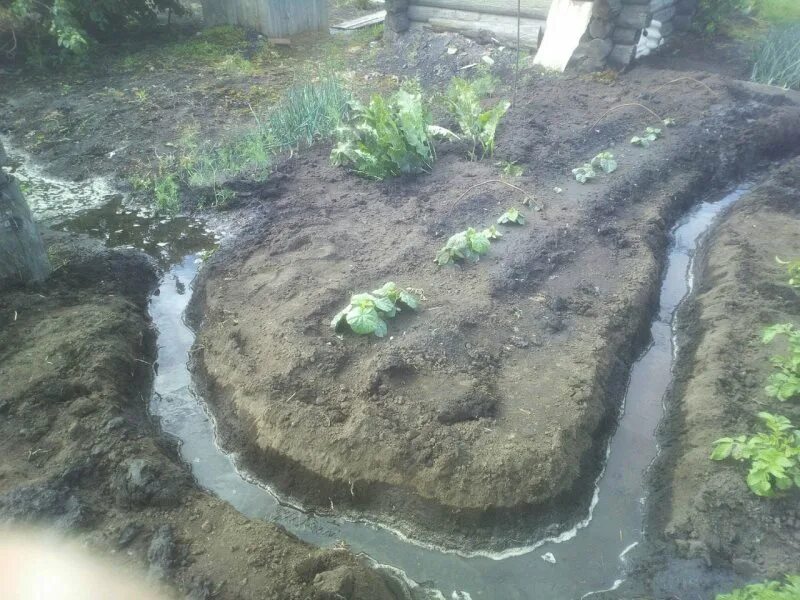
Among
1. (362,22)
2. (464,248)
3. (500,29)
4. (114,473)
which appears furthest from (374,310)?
(362,22)

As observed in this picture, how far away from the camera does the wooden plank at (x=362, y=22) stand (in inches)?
434

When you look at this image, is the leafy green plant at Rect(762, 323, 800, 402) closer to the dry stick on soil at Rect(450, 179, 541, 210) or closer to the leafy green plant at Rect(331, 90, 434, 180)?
the dry stick on soil at Rect(450, 179, 541, 210)

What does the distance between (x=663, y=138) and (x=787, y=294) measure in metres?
2.85

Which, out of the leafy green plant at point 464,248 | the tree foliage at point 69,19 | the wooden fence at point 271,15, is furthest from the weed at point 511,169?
the tree foliage at point 69,19

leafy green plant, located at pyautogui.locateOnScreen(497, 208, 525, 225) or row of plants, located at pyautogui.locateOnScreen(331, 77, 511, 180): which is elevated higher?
row of plants, located at pyautogui.locateOnScreen(331, 77, 511, 180)

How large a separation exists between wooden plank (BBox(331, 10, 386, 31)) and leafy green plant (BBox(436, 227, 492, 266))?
8104 millimetres

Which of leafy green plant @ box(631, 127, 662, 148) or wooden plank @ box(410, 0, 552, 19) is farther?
wooden plank @ box(410, 0, 552, 19)

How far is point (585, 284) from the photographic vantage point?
435cm

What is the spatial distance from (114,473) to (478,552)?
1.87 metres

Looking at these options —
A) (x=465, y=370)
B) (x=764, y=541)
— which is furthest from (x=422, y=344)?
(x=764, y=541)

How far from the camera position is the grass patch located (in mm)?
7680

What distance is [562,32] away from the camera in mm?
8070

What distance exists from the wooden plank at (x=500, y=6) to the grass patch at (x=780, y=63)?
3.01m

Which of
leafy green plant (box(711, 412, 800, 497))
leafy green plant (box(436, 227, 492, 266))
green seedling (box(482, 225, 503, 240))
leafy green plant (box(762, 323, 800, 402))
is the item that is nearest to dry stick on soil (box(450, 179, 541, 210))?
green seedling (box(482, 225, 503, 240))
